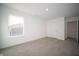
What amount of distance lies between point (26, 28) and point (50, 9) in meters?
0.79

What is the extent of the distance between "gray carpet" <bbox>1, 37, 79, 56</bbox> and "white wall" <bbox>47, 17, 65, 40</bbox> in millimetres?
131

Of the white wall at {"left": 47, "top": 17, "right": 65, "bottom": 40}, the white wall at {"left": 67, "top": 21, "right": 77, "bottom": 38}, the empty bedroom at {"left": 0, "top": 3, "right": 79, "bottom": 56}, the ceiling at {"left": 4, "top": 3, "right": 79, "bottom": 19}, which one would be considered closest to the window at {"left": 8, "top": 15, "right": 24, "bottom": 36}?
the empty bedroom at {"left": 0, "top": 3, "right": 79, "bottom": 56}

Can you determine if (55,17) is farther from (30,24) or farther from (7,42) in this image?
(7,42)

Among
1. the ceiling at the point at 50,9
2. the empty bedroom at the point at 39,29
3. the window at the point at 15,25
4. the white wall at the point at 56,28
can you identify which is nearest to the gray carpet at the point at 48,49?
the empty bedroom at the point at 39,29

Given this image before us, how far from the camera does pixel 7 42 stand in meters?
1.64

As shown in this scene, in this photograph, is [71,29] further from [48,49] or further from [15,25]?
[15,25]

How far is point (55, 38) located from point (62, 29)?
0.30 m

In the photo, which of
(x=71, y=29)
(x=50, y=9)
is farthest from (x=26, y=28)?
(x=71, y=29)

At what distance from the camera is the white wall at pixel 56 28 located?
67.6 inches

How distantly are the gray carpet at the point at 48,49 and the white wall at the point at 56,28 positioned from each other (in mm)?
131

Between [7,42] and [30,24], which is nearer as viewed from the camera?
[7,42]

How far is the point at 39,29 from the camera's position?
1.79 meters

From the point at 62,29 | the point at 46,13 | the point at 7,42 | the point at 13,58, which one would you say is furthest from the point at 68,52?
the point at 7,42

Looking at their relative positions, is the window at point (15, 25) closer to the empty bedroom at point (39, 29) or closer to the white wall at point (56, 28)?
the empty bedroom at point (39, 29)
